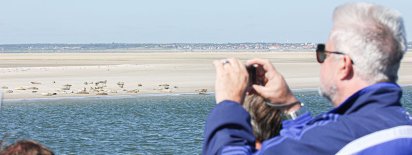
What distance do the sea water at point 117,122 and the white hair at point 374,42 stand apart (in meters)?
15.7

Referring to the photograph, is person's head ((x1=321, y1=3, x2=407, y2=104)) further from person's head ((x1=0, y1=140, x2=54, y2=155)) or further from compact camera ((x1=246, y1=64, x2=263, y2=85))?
person's head ((x1=0, y1=140, x2=54, y2=155))

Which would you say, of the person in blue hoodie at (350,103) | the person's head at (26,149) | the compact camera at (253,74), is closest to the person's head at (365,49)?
the person in blue hoodie at (350,103)

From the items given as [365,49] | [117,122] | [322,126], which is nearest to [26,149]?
[322,126]

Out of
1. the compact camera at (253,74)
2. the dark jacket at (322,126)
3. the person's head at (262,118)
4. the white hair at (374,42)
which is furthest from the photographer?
the person's head at (262,118)

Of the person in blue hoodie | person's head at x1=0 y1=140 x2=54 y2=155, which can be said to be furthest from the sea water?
the person in blue hoodie

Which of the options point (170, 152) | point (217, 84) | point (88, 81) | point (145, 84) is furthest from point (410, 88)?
point (217, 84)

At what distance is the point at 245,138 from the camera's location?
8.08ft

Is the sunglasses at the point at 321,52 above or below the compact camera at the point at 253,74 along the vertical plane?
above

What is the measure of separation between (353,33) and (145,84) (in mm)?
36701

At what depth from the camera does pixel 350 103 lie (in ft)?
7.97

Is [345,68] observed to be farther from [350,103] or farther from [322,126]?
[322,126]

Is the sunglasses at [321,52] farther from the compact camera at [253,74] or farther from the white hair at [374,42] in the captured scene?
the compact camera at [253,74]

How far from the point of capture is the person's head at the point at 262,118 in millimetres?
3012

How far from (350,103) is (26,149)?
978mm
